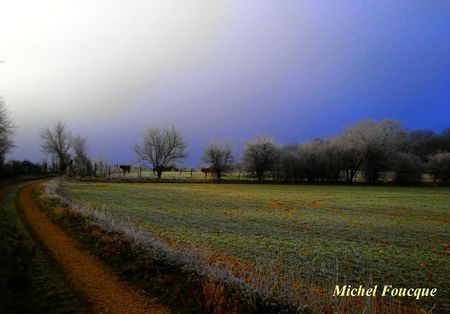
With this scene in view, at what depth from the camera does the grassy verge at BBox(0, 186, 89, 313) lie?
7629mm

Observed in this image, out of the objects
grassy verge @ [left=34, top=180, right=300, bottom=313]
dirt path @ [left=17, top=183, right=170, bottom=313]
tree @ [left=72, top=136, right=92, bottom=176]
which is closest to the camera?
grassy verge @ [left=34, top=180, right=300, bottom=313]

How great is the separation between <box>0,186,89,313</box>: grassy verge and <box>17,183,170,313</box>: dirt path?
0.30 meters

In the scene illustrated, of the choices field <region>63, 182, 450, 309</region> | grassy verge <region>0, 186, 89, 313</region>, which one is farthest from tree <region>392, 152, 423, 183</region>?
grassy verge <region>0, 186, 89, 313</region>

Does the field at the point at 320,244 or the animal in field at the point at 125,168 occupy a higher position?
the animal in field at the point at 125,168

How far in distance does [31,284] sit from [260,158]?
3220 inches

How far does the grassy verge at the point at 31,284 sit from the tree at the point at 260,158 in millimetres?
77281

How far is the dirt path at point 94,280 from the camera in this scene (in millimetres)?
7840

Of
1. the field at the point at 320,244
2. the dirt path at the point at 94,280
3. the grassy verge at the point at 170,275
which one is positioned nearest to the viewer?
the grassy verge at the point at 170,275

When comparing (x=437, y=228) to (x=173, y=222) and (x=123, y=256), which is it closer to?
(x=173, y=222)

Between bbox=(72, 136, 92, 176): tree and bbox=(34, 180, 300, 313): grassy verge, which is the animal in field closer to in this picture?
bbox=(72, 136, 92, 176): tree

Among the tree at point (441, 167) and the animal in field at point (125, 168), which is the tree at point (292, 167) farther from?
the animal in field at point (125, 168)

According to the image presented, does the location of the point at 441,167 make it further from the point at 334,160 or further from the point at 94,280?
the point at 94,280

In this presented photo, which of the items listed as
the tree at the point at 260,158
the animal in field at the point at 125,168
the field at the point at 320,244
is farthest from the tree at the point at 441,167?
the animal in field at the point at 125,168

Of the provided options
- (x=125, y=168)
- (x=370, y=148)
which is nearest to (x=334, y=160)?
(x=370, y=148)
